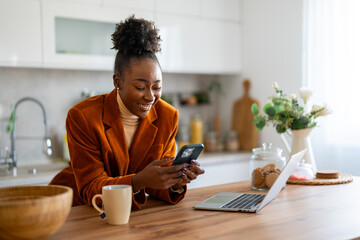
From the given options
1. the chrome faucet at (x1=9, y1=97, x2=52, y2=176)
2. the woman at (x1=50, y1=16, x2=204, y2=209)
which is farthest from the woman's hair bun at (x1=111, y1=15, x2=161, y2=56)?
the chrome faucet at (x1=9, y1=97, x2=52, y2=176)

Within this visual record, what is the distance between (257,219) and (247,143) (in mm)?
2638

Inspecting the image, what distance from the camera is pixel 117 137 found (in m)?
1.75

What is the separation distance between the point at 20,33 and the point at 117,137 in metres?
1.59

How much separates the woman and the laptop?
0.41 feet

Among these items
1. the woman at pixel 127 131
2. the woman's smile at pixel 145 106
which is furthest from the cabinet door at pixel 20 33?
the woman's smile at pixel 145 106

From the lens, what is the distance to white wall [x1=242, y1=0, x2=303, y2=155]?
3.66 meters

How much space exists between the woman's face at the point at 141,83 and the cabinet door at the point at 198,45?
1.93 metres

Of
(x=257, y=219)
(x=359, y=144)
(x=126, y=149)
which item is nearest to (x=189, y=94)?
(x=359, y=144)

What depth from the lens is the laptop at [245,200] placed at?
1520 millimetres

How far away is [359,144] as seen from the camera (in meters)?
3.22

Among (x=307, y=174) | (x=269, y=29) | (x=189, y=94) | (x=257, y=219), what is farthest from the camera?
(x=189, y=94)

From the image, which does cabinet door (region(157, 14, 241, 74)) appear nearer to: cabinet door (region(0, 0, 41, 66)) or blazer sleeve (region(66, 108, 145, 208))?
cabinet door (region(0, 0, 41, 66))

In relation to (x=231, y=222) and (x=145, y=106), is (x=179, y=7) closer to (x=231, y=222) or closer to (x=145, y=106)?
(x=145, y=106)

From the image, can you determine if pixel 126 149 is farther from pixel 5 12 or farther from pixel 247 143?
pixel 247 143
